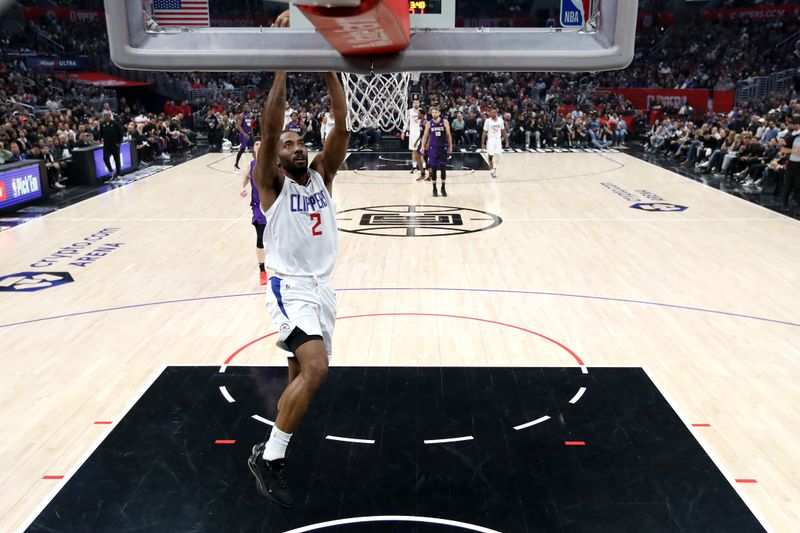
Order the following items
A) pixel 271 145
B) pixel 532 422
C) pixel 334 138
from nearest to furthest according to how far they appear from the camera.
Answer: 1. pixel 271 145
2. pixel 334 138
3. pixel 532 422

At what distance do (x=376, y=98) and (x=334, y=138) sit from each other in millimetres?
8431

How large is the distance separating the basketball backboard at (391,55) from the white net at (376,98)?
7260mm

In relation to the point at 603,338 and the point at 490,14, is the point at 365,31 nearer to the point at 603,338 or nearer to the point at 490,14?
the point at 490,14

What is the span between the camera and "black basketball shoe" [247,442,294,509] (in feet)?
11.8

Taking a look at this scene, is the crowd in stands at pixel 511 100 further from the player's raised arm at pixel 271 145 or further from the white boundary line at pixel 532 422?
the player's raised arm at pixel 271 145

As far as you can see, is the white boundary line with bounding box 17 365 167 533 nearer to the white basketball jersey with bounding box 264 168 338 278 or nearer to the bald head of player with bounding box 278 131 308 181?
the white basketball jersey with bounding box 264 168 338 278

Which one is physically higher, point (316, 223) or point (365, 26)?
point (365, 26)

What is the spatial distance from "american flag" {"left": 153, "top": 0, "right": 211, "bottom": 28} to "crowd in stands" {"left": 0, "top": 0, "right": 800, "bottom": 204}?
1296 centimetres

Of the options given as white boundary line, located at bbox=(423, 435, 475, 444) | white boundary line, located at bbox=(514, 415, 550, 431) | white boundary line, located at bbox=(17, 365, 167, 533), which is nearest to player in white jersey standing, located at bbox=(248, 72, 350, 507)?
white boundary line, located at bbox=(423, 435, 475, 444)

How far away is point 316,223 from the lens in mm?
3830

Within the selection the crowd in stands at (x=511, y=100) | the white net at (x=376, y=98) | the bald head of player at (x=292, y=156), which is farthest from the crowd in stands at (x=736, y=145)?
the bald head of player at (x=292, y=156)

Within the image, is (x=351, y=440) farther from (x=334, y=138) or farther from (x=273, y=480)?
(x=334, y=138)

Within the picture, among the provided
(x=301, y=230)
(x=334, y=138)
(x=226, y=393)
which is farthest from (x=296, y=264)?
(x=226, y=393)

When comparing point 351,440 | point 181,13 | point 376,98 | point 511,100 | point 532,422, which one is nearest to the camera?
point 181,13
